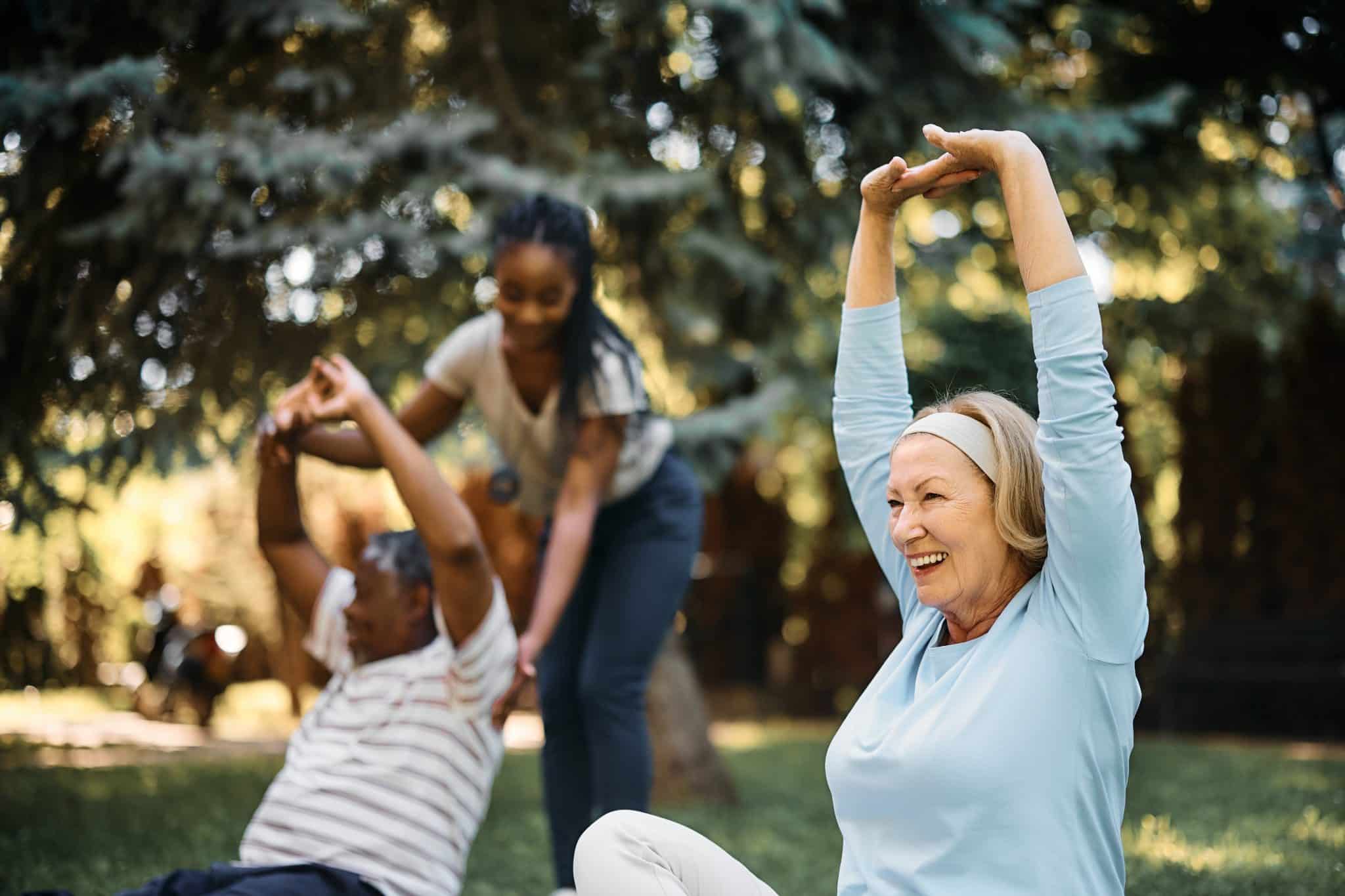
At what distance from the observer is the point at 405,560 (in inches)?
108

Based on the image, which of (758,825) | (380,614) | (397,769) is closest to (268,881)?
(397,769)

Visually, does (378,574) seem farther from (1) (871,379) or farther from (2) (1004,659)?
(2) (1004,659)

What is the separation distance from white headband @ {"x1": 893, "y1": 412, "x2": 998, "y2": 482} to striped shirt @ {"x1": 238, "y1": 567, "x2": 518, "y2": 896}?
1214 millimetres

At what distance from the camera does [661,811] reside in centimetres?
580

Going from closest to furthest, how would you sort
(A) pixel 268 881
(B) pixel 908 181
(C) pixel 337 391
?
(B) pixel 908 181
(A) pixel 268 881
(C) pixel 337 391

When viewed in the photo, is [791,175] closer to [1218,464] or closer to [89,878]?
[89,878]

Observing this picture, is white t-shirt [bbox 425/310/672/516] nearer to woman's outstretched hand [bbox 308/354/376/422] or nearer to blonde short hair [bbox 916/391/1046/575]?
woman's outstretched hand [bbox 308/354/376/422]

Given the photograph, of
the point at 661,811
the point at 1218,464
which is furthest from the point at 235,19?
→ the point at 1218,464

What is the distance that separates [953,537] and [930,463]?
10 centimetres

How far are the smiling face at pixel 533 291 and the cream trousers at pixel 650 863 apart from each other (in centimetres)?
147

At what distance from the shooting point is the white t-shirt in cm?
319

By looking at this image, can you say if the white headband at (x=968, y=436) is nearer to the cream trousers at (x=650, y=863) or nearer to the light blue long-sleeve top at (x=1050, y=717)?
the light blue long-sleeve top at (x=1050, y=717)

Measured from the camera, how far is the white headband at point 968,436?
179 cm

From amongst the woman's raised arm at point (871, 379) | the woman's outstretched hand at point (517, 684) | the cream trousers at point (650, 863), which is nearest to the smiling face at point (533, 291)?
the woman's outstretched hand at point (517, 684)
